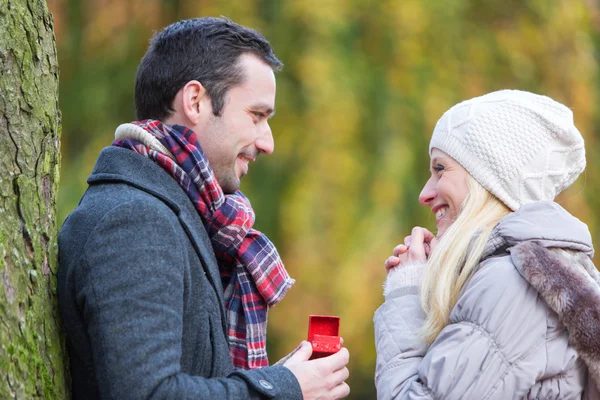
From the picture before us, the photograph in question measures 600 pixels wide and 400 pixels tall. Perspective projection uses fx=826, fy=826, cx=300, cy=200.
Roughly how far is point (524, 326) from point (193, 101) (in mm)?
1084

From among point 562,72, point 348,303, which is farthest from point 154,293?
point 562,72

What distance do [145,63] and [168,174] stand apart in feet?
1.59

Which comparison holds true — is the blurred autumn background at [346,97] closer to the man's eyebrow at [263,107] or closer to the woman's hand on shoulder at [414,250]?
the woman's hand on shoulder at [414,250]

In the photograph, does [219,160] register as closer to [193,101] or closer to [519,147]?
[193,101]

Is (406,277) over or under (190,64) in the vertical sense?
under

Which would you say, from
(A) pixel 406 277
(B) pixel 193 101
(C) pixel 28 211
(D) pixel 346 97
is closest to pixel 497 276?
(A) pixel 406 277

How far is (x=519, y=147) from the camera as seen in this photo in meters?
2.33

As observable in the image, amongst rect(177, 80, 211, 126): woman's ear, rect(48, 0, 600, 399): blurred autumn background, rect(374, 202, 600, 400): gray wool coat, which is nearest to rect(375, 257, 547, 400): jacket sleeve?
rect(374, 202, 600, 400): gray wool coat

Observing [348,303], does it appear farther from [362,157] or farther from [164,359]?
[164,359]

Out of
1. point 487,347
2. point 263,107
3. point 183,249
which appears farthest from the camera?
point 263,107

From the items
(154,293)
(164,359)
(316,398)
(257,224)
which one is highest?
(154,293)

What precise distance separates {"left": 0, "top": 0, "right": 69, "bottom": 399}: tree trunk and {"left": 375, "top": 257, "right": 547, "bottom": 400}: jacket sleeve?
0.90 m

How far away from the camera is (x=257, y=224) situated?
547 centimetres

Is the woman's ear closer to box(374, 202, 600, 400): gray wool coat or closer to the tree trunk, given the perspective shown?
the tree trunk
